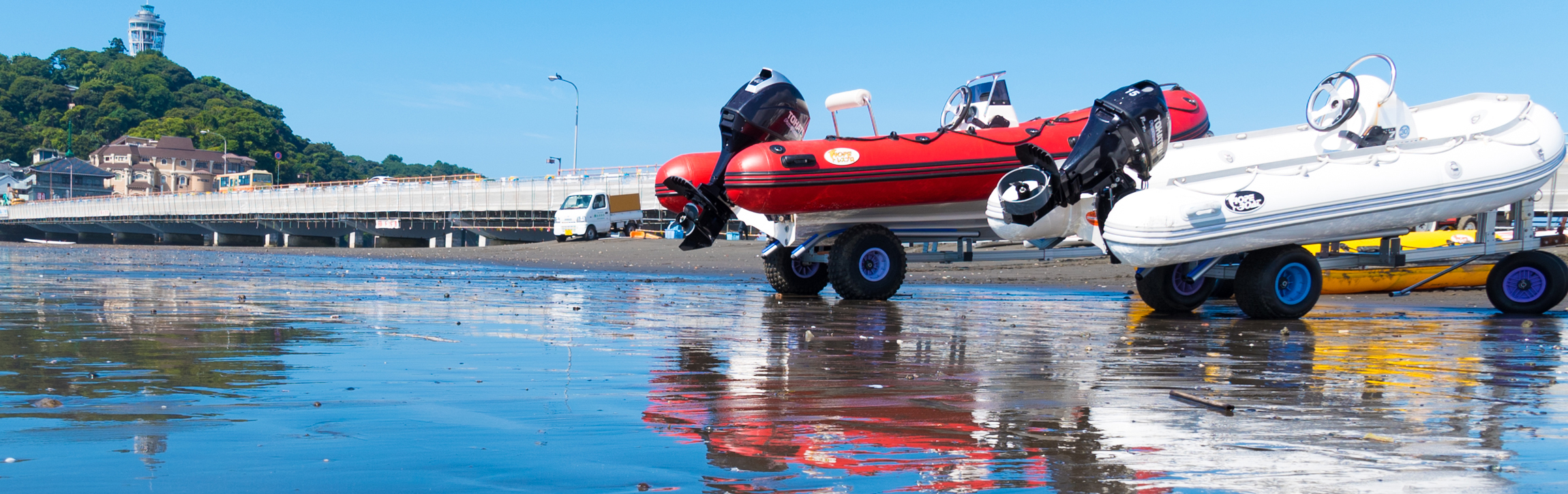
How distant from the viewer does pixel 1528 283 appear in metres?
11.4

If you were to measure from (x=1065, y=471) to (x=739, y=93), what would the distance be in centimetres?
1084

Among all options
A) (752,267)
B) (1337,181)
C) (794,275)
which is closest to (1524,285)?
(1337,181)

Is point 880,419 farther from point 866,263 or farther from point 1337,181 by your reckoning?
point 866,263

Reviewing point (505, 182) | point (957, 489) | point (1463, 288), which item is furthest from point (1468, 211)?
point (505, 182)

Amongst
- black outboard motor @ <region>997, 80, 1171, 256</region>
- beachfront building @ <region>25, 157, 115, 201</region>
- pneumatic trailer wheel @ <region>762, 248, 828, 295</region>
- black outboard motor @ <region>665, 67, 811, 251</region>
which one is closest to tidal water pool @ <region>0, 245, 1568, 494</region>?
black outboard motor @ <region>997, 80, 1171, 256</region>

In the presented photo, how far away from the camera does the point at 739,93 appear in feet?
45.5

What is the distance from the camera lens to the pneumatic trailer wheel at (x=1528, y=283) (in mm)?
11203

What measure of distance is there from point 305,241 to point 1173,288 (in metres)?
73.4

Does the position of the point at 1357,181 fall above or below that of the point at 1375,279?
above

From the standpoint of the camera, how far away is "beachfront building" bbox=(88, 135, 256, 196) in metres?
151

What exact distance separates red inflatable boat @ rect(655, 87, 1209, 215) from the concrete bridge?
107 feet

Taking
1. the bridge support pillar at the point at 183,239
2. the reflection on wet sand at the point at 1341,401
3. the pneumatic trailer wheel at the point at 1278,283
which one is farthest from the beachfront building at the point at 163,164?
the reflection on wet sand at the point at 1341,401

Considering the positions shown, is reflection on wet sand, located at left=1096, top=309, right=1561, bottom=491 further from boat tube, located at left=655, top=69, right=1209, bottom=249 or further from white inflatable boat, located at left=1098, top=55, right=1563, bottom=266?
boat tube, located at left=655, top=69, right=1209, bottom=249

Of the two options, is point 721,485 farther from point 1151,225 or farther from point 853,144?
point 853,144
